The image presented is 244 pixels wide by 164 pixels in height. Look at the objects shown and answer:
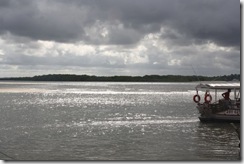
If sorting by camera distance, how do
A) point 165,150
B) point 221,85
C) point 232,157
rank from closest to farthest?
point 232,157
point 165,150
point 221,85

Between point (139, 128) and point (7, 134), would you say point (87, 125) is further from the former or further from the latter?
point (7, 134)

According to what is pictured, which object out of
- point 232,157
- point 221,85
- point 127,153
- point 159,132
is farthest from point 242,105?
point 221,85

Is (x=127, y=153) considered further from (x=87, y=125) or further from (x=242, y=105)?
(x=87, y=125)

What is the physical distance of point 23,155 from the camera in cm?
1705

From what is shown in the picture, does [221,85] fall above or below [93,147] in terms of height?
above

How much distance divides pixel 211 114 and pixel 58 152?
47.1 ft

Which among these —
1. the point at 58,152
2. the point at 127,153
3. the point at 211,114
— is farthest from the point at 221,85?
the point at 58,152

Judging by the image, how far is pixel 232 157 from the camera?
16.0 metres

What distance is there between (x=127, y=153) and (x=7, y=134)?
380 inches

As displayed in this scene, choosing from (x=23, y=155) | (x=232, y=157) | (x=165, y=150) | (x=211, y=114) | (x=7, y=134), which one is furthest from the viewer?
(x=211, y=114)

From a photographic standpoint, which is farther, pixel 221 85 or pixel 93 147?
pixel 221 85

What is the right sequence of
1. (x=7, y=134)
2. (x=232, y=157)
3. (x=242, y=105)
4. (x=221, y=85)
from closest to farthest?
(x=242, y=105), (x=232, y=157), (x=7, y=134), (x=221, y=85)

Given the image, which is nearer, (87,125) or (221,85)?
(221,85)

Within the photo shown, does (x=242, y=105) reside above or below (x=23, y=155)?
above
